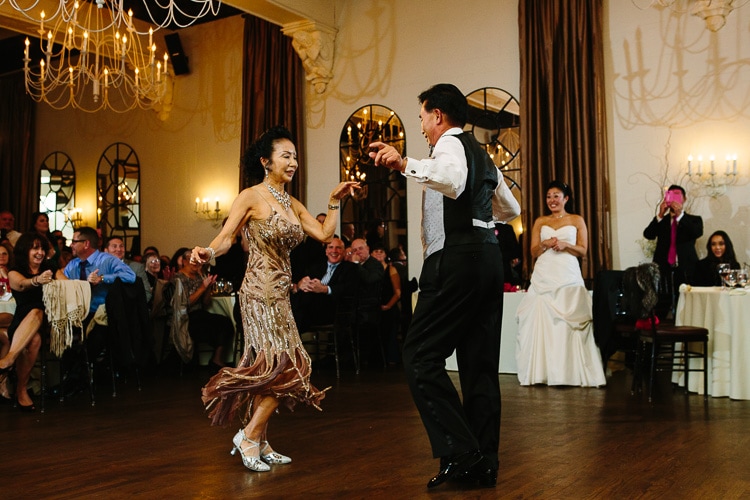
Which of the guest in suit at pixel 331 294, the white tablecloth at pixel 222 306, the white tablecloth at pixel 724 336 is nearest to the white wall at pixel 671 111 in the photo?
the white tablecloth at pixel 724 336

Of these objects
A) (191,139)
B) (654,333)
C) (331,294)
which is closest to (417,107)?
(331,294)

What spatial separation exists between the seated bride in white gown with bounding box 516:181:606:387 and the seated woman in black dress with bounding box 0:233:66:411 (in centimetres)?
375

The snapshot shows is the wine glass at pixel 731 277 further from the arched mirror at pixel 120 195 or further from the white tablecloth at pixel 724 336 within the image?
the arched mirror at pixel 120 195

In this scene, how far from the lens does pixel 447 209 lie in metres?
3.32

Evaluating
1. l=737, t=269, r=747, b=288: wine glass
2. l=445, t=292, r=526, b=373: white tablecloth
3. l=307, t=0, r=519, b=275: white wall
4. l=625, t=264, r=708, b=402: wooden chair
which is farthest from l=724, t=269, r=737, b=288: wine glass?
l=307, t=0, r=519, b=275: white wall

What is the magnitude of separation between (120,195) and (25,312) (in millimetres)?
7015

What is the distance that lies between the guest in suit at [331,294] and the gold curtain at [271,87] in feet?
9.03

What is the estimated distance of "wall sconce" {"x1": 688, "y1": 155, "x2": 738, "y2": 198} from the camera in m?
7.77

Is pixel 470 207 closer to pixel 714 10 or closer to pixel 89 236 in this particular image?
pixel 89 236

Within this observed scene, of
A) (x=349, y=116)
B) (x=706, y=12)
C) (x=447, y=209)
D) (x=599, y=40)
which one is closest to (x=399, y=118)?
(x=349, y=116)

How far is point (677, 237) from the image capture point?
297 inches

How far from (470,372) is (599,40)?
6.04 metres

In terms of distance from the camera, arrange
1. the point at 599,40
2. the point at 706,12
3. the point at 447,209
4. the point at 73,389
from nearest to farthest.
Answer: the point at 447,209 < the point at 73,389 < the point at 706,12 < the point at 599,40

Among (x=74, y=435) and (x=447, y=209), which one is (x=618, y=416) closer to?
(x=447, y=209)
